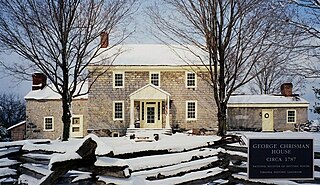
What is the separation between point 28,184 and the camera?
297 inches

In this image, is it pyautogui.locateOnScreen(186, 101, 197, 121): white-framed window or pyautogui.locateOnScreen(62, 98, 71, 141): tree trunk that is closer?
pyautogui.locateOnScreen(62, 98, 71, 141): tree trunk

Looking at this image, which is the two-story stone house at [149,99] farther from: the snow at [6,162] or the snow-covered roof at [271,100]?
the snow at [6,162]

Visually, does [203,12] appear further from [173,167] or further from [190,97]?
[190,97]

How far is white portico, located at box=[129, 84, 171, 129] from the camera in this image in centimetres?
2839

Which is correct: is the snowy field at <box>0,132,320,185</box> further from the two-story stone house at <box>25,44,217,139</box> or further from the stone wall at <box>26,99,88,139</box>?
the stone wall at <box>26,99,88,139</box>

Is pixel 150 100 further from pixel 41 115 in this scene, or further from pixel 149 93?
pixel 41 115

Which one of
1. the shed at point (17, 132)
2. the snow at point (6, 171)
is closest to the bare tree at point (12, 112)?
the shed at point (17, 132)

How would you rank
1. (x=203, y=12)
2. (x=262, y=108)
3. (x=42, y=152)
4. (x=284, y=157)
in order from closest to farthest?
(x=284, y=157) → (x=42, y=152) → (x=203, y=12) → (x=262, y=108)

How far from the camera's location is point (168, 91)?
29.5 meters

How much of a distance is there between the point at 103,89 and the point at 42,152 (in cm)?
2220

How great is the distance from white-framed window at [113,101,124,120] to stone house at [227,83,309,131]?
8.76m

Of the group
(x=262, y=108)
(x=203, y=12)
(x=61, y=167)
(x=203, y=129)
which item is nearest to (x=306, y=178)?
(x=61, y=167)

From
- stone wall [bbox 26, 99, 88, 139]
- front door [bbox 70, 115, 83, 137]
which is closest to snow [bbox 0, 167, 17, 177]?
stone wall [bbox 26, 99, 88, 139]

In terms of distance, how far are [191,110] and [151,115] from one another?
9.41 feet
